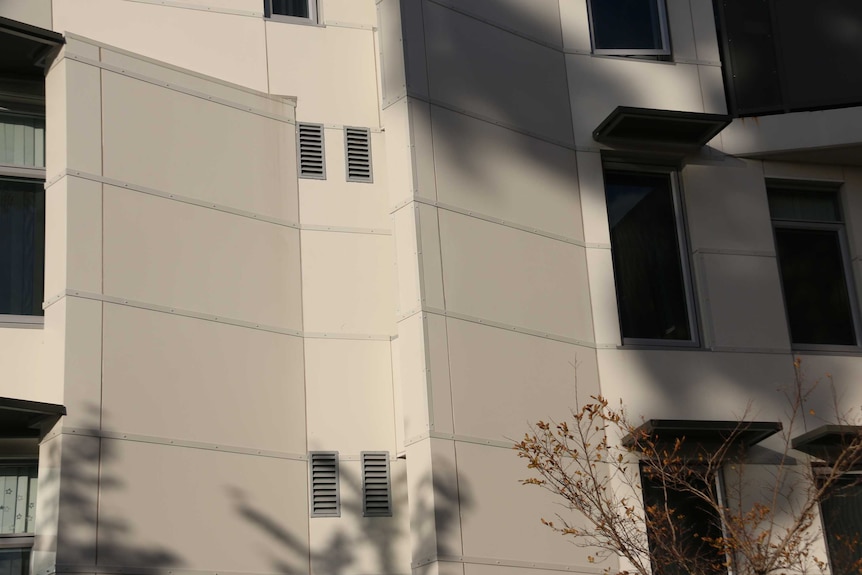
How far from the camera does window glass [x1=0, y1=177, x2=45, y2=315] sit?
1083 centimetres

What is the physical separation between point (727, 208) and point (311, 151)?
4106 mm

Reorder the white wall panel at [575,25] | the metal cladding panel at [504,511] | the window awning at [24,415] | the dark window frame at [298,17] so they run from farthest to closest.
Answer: the white wall panel at [575,25]
the dark window frame at [298,17]
the metal cladding panel at [504,511]
the window awning at [24,415]

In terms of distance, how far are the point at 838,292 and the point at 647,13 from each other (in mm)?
3485

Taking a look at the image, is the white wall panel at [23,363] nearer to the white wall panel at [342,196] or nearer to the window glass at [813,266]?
the white wall panel at [342,196]

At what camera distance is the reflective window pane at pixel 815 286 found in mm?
12852

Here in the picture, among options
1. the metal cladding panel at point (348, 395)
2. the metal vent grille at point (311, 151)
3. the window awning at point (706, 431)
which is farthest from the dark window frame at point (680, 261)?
the metal vent grille at point (311, 151)

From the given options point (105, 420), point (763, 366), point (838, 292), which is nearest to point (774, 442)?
point (763, 366)

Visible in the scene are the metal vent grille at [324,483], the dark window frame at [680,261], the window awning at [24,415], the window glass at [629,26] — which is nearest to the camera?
the window awning at [24,415]

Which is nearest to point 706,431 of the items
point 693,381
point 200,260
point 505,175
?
point 693,381

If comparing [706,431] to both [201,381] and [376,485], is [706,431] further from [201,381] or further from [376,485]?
[201,381]

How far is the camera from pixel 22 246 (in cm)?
1103

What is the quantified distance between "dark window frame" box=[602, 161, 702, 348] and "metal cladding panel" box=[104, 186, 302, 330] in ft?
10.2

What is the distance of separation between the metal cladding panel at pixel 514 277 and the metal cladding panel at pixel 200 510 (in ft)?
6.83

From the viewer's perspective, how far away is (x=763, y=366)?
12234 mm
